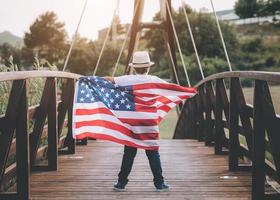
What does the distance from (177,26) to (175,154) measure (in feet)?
121

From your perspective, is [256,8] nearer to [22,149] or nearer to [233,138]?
[233,138]

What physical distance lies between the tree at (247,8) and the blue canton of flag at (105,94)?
51.5m

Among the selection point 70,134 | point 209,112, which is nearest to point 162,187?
point 70,134

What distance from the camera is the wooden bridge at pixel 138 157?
3492 millimetres

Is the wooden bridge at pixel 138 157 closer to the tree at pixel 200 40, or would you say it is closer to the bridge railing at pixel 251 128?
the bridge railing at pixel 251 128

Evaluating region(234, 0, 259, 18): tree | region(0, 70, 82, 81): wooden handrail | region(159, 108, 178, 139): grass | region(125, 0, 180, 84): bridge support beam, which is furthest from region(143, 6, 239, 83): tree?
region(0, 70, 82, 81): wooden handrail

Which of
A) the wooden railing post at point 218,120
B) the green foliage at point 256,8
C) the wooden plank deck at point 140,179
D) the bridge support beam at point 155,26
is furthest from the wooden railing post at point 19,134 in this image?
the green foliage at point 256,8

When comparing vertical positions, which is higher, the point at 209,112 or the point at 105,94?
the point at 105,94

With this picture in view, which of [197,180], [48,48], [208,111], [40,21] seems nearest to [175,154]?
[208,111]

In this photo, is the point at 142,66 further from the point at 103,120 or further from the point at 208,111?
the point at 208,111

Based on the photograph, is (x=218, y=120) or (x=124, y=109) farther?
(x=218, y=120)

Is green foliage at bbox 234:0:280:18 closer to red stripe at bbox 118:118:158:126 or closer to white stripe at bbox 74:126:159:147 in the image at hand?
white stripe at bbox 74:126:159:147

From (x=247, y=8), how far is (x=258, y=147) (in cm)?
5286

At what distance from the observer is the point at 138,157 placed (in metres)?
6.00
